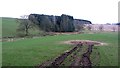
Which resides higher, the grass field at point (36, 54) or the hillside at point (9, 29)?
the hillside at point (9, 29)

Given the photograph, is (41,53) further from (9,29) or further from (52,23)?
(52,23)

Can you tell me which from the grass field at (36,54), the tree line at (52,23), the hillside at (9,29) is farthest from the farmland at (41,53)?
the tree line at (52,23)

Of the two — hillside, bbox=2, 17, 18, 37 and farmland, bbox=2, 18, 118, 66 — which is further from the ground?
hillside, bbox=2, 17, 18, 37

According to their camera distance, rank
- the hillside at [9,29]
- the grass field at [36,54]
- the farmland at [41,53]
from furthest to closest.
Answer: the hillside at [9,29]
the farmland at [41,53]
the grass field at [36,54]

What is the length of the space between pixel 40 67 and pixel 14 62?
4000 millimetres

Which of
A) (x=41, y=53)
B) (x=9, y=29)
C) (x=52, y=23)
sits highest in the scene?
(x=52, y=23)

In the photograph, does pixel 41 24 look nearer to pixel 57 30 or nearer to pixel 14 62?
pixel 57 30

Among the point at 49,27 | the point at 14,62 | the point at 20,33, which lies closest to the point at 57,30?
the point at 49,27

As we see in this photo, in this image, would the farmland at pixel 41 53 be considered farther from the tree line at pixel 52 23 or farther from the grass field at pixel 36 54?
the tree line at pixel 52 23

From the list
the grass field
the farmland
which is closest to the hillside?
the farmland

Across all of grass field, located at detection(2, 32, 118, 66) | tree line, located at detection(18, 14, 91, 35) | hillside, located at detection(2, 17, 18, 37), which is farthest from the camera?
tree line, located at detection(18, 14, 91, 35)

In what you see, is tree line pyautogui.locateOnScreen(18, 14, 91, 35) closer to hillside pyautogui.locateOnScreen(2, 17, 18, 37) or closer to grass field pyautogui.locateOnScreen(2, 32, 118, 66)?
hillside pyautogui.locateOnScreen(2, 17, 18, 37)

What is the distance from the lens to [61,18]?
114 m

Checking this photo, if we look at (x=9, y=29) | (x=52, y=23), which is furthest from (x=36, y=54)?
(x=52, y=23)
